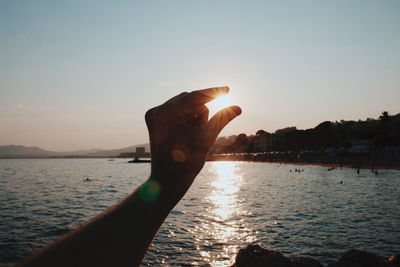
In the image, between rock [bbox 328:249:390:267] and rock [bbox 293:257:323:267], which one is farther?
rock [bbox 293:257:323:267]

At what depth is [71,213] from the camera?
86.9 ft

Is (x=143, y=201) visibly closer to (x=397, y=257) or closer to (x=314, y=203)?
(x=397, y=257)

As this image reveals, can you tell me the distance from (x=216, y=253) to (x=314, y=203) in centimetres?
2148

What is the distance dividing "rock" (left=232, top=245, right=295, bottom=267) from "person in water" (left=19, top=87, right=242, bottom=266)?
31.9 feet

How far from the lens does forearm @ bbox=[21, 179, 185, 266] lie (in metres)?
1.09

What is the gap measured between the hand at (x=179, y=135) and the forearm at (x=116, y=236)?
0.10 meters

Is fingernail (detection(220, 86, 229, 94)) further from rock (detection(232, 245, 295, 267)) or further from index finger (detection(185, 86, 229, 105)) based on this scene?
rock (detection(232, 245, 295, 267))

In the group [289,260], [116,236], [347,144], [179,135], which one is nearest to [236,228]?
[289,260]

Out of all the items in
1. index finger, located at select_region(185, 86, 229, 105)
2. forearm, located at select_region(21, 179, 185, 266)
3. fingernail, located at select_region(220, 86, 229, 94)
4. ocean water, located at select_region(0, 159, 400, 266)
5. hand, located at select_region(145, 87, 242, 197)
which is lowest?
ocean water, located at select_region(0, 159, 400, 266)

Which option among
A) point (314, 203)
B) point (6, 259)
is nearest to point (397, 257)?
point (6, 259)

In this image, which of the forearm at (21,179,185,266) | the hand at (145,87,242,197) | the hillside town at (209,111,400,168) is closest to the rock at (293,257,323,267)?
the hand at (145,87,242,197)

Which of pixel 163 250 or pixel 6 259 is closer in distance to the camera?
pixel 6 259

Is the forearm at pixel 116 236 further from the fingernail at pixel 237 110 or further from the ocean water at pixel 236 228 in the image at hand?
the ocean water at pixel 236 228

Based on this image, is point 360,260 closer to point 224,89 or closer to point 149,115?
point 224,89
